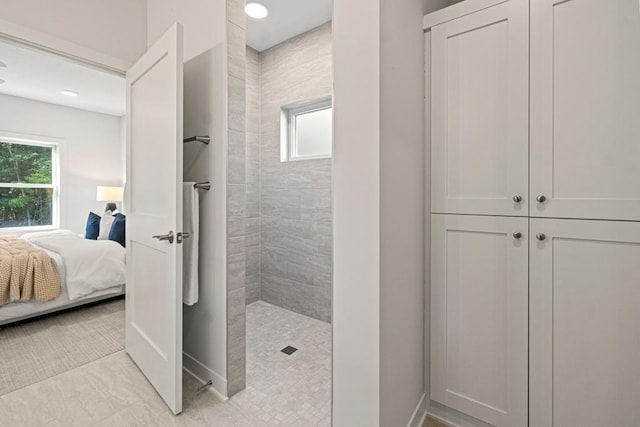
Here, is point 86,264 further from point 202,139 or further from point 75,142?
point 75,142

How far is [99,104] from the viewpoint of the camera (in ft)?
15.8

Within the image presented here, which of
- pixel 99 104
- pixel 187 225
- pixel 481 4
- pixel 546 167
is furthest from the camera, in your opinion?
pixel 99 104

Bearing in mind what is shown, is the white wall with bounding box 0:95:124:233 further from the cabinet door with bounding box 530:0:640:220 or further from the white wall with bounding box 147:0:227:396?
the cabinet door with bounding box 530:0:640:220

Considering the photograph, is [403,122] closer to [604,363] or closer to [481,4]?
[481,4]

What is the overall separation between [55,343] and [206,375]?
143cm

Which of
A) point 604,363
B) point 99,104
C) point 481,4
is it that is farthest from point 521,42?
point 99,104

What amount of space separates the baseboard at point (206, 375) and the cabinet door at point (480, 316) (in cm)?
111

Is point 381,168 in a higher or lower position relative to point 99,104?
lower

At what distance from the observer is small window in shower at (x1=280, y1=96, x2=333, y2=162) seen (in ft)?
8.95

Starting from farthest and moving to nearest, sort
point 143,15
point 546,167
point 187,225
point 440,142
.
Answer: point 143,15, point 187,225, point 440,142, point 546,167

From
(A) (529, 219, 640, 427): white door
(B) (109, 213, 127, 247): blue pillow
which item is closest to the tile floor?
(A) (529, 219, 640, 427): white door

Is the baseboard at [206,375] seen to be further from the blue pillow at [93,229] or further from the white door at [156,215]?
the blue pillow at [93,229]

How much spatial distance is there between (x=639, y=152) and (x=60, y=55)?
2.79 meters

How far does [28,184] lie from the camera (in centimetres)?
465
